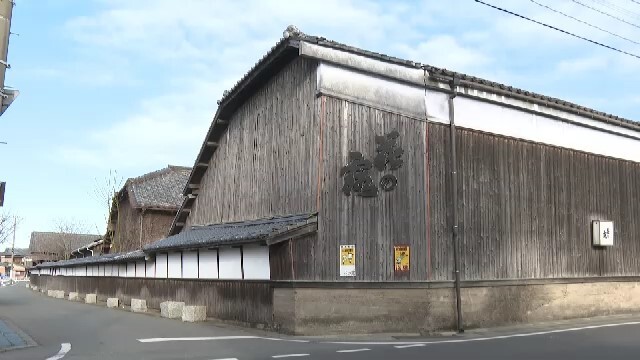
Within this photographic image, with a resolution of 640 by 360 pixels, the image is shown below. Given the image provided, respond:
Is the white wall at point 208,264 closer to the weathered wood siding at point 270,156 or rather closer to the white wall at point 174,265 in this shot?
the white wall at point 174,265

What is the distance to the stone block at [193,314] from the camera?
17620 mm

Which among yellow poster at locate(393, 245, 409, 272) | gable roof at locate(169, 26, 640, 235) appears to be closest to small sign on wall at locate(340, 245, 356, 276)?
yellow poster at locate(393, 245, 409, 272)

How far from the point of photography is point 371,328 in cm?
1384

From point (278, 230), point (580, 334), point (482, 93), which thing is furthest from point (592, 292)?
point (278, 230)

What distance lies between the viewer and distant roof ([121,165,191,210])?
33750 mm

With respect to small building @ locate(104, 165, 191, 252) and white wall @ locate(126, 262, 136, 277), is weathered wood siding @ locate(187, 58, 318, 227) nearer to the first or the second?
white wall @ locate(126, 262, 136, 277)

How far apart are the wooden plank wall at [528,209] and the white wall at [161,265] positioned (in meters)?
11.3

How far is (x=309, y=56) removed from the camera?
584 inches

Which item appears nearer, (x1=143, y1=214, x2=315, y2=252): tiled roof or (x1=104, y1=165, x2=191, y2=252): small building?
(x1=143, y1=214, x2=315, y2=252): tiled roof

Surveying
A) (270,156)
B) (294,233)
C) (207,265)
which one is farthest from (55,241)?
(294,233)

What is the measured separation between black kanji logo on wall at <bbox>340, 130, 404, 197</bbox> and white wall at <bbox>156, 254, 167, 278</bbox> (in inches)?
396

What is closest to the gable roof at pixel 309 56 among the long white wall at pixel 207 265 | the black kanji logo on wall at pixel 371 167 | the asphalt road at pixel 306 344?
the black kanji logo on wall at pixel 371 167

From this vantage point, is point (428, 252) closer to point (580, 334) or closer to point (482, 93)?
point (580, 334)

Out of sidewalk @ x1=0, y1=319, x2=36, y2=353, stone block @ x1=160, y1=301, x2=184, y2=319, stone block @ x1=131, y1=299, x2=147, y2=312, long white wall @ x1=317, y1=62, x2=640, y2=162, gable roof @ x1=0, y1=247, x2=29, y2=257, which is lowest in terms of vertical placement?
gable roof @ x1=0, y1=247, x2=29, y2=257
